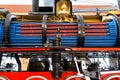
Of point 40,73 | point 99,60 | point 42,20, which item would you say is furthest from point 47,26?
point 99,60

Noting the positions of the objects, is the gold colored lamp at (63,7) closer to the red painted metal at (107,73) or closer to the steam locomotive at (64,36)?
the steam locomotive at (64,36)

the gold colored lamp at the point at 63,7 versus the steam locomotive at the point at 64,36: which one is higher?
the gold colored lamp at the point at 63,7

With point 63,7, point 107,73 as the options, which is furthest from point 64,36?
point 107,73

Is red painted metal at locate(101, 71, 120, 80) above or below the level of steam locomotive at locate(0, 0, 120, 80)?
below

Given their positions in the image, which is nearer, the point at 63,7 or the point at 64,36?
the point at 64,36

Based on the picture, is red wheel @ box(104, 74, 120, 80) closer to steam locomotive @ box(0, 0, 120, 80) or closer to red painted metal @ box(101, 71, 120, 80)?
red painted metal @ box(101, 71, 120, 80)

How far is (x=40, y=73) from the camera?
12.8 ft

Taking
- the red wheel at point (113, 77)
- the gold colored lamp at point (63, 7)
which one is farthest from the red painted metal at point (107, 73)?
the gold colored lamp at point (63, 7)

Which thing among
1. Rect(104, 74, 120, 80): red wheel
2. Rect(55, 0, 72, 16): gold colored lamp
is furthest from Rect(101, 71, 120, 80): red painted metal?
Rect(55, 0, 72, 16): gold colored lamp

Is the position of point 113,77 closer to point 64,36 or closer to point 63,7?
point 64,36

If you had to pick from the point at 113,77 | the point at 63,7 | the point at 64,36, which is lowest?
the point at 113,77

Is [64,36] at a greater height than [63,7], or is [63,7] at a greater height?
[63,7]

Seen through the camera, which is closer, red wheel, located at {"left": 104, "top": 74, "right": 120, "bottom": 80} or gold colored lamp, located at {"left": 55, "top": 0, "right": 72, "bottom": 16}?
red wheel, located at {"left": 104, "top": 74, "right": 120, "bottom": 80}

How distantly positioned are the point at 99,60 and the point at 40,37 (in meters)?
1.12
